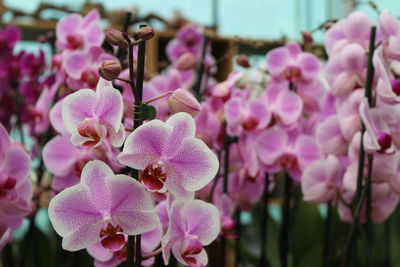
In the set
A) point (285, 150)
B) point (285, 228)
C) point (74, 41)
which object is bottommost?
point (285, 228)

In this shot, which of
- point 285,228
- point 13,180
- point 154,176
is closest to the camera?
point 154,176

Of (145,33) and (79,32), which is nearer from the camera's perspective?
(145,33)

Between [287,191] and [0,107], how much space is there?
430 millimetres

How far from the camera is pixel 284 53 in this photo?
22.9 inches

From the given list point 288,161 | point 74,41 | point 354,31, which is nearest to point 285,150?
point 288,161

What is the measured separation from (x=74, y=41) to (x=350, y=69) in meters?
0.28

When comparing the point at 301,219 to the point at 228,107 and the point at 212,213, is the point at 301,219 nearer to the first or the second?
the point at 228,107

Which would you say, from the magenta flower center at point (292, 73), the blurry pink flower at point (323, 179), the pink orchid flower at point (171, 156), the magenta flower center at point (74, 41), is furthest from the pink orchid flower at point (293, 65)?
the pink orchid flower at point (171, 156)

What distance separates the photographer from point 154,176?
0.27 meters

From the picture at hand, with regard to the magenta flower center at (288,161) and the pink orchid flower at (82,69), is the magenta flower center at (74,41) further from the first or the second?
the magenta flower center at (288,161)

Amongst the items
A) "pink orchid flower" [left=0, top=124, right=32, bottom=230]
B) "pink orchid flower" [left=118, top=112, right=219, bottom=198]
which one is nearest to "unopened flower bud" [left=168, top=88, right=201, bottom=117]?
"pink orchid flower" [left=118, top=112, right=219, bottom=198]

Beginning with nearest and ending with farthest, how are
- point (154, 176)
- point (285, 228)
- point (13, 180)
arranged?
1. point (154, 176)
2. point (13, 180)
3. point (285, 228)

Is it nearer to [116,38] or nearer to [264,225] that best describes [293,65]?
[264,225]

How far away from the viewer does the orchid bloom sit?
27 cm
